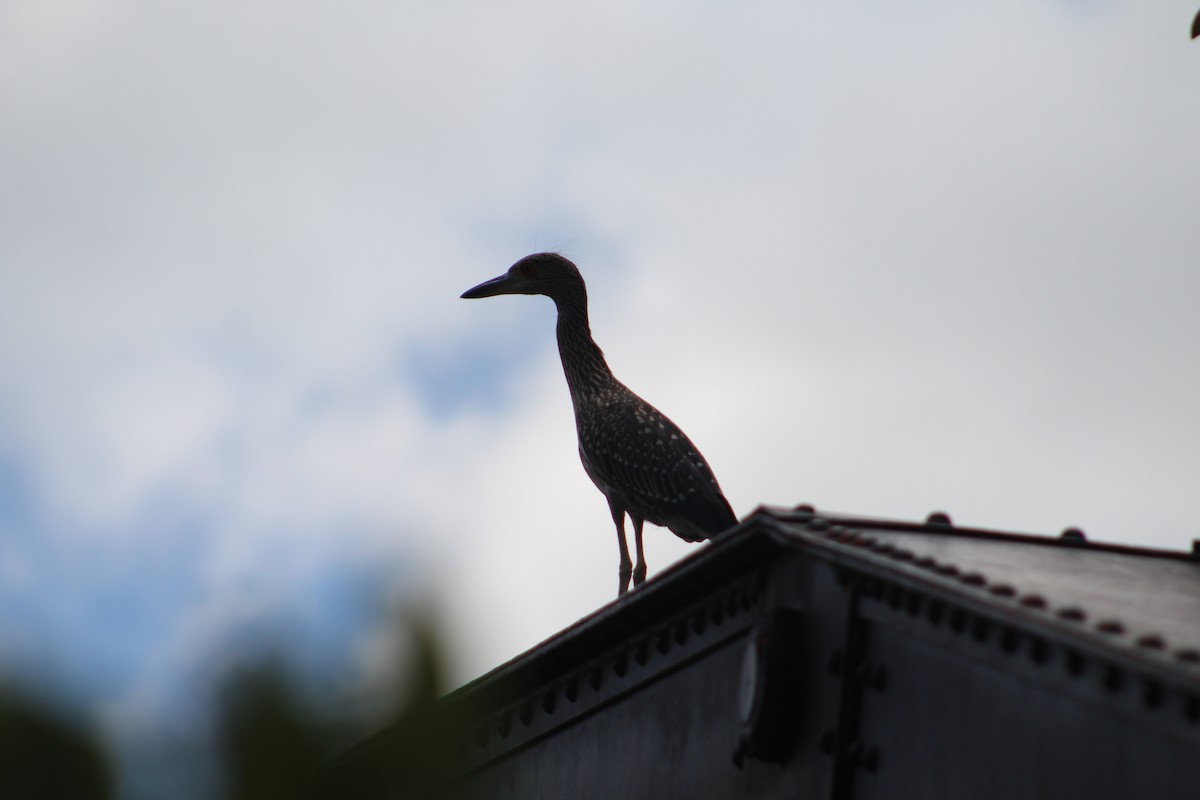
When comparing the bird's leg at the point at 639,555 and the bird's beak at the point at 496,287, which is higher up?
the bird's beak at the point at 496,287

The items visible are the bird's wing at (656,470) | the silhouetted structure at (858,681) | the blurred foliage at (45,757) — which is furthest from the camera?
the bird's wing at (656,470)

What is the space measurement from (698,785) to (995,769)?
78.9 inches

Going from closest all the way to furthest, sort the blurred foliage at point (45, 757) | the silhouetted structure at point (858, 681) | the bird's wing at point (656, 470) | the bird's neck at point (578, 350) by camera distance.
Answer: the blurred foliage at point (45, 757) < the silhouetted structure at point (858, 681) < the bird's wing at point (656, 470) < the bird's neck at point (578, 350)

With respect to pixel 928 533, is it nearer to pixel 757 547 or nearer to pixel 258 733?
pixel 757 547

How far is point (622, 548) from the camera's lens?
13023mm

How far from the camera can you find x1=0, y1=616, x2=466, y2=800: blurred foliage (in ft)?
6.36

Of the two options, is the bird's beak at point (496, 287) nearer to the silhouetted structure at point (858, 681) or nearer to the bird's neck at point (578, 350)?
the bird's neck at point (578, 350)

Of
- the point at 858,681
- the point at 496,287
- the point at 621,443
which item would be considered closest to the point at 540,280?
the point at 496,287

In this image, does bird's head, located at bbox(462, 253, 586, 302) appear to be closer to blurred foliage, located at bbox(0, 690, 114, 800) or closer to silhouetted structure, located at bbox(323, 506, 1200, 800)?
silhouetted structure, located at bbox(323, 506, 1200, 800)

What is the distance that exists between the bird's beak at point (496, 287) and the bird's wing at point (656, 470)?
198 cm

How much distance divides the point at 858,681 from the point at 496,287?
32.9ft

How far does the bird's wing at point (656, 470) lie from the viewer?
12430 mm

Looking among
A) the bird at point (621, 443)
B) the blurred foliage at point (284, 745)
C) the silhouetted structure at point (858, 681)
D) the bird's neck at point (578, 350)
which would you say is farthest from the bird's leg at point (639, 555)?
the blurred foliage at point (284, 745)

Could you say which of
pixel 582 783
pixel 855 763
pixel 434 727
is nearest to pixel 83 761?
pixel 434 727
